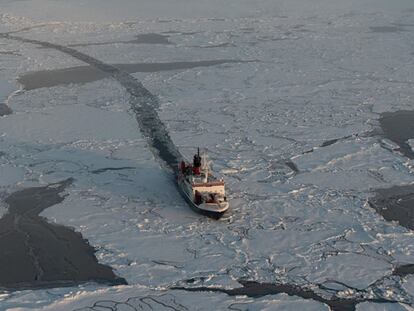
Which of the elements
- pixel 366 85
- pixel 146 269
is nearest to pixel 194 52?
pixel 366 85

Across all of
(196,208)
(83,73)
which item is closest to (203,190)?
(196,208)

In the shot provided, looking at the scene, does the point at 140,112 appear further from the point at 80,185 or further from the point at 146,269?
the point at 146,269

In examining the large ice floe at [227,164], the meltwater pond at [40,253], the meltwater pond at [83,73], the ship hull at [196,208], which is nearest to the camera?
the large ice floe at [227,164]

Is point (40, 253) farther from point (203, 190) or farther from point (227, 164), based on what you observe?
point (227, 164)

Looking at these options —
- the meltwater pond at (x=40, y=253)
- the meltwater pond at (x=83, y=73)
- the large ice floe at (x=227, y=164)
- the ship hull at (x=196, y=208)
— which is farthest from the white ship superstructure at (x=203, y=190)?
the meltwater pond at (x=83, y=73)

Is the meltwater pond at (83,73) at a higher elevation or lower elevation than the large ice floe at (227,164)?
higher

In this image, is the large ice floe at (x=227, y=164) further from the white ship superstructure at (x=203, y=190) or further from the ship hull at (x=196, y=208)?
the white ship superstructure at (x=203, y=190)
